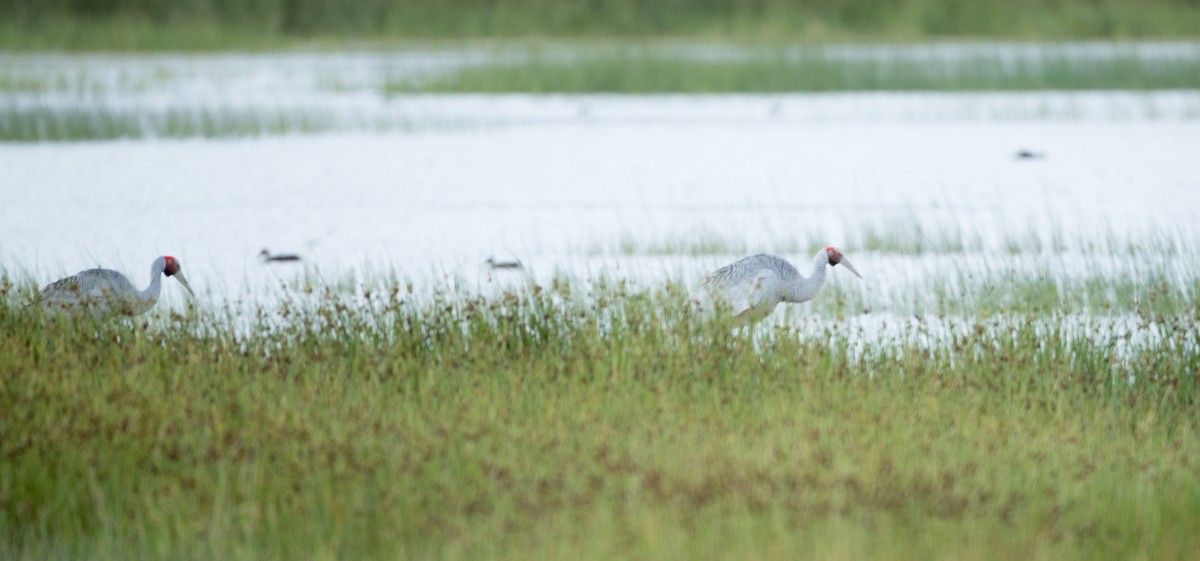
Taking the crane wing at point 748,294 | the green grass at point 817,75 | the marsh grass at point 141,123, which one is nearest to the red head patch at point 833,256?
the crane wing at point 748,294

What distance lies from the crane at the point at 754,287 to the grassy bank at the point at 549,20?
63.5ft

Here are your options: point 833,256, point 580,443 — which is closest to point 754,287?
point 833,256

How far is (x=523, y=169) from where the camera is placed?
12680mm

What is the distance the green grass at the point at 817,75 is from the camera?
18141 millimetres

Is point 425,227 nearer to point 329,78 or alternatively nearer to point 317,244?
point 317,244

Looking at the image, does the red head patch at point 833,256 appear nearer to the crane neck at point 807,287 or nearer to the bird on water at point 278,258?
the crane neck at point 807,287

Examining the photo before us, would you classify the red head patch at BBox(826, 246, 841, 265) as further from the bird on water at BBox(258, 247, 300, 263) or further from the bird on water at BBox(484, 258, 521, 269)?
the bird on water at BBox(258, 247, 300, 263)

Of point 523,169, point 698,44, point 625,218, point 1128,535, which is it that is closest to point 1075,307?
point 1128,535

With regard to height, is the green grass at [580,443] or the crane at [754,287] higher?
the crane at [754,287]

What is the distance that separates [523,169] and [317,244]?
12.6 ft

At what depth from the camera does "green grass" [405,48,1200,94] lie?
714 inches

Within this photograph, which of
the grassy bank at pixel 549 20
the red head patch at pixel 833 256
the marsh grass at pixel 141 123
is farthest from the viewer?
the grassy bank at pixel 549 20

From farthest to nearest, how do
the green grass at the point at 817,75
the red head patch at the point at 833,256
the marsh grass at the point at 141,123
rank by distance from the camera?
1. the green grass at the point at 817,75
2. the marsh grass at the point at 141,123
3. the red head patch at the point at 833,256

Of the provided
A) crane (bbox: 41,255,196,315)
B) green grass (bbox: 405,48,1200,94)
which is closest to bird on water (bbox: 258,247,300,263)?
crane (bbox: 41,255,196,315)
